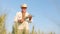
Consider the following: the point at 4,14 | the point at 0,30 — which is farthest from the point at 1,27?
the point at 4,14

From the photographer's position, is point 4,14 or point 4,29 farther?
point 4,14

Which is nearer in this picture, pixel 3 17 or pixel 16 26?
pixel 16 26

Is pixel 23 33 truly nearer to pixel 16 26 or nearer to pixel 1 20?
pixel 16 26

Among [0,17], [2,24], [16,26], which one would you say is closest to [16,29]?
[16,26]

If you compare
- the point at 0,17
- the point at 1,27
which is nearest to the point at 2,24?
the point at 1,27

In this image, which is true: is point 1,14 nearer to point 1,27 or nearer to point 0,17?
point 0,17

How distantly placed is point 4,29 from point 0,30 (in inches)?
1.2

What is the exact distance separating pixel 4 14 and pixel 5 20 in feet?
0.22

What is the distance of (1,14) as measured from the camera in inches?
49.6

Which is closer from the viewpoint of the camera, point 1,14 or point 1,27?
point 1,27

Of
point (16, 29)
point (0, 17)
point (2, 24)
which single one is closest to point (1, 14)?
point (0, 17)

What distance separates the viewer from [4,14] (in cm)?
124

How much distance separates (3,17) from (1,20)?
0.08 feet

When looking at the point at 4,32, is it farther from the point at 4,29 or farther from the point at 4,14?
the point at 4,14
